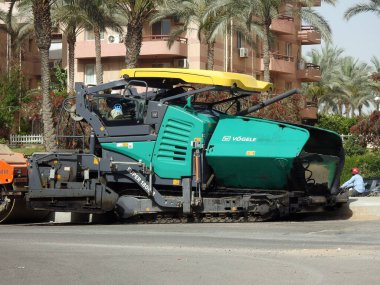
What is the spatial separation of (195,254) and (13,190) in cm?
774

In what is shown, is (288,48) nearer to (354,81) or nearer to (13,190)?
(354,81)

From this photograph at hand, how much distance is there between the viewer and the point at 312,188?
18.6 meters

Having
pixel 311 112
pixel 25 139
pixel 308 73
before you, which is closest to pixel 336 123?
pixel 311 112

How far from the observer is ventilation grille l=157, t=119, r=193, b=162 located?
18.0 meters

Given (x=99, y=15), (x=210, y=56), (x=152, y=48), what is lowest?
(x=210, y=56)

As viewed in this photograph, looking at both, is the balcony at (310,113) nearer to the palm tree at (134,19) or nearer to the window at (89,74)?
the window at (89,74)

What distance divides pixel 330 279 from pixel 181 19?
4293 centimetres

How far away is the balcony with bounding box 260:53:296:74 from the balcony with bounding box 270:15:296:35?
1.71m

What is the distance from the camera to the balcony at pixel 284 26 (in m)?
60.1

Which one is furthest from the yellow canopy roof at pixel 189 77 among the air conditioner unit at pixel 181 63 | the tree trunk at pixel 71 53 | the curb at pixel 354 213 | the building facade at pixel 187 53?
the air conditioner unit at pixel 181 63

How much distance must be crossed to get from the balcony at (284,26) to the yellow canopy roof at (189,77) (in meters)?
41.5

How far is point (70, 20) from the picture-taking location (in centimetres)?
5038

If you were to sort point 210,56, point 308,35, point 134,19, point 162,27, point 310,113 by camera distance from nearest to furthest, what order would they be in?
point 134,19 → point 210,56 → point 162,27 → point 310,113 → point 308,35

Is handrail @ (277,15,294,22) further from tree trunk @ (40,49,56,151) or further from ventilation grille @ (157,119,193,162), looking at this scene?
ventilation grille @ (157,119,193,162)
